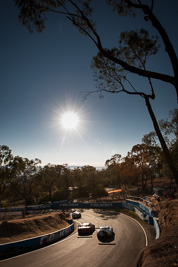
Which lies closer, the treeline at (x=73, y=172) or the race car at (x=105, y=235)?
the race car at (x=105, y=235)

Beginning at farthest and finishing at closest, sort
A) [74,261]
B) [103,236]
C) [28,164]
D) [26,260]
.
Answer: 1. [28,164]
2. [103,236]
3. [26,260]
4. [74,261]

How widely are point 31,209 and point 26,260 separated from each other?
41240 millimetres

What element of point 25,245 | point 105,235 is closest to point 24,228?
point 25,245

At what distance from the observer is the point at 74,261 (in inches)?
413

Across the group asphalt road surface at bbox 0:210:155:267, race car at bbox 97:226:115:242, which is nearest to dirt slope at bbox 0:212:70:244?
asphalt road surface at bbox 0:210:155:267

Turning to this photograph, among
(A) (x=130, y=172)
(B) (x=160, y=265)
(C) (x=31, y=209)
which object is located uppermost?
(A) (x=130, y=172)

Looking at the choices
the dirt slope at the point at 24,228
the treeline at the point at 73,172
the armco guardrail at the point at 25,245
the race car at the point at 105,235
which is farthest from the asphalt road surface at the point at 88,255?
the treeline at the point at 73,172

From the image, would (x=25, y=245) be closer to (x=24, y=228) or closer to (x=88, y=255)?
(x=24, y=228)

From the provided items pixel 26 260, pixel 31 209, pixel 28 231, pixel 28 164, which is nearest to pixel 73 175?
pixel 31 209

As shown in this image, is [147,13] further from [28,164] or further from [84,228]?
[28,164]

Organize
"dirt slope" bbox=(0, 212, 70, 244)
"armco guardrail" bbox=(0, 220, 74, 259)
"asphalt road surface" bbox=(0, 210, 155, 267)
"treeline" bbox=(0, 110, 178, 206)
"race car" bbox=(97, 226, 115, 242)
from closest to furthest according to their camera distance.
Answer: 1. "asphalt road surface" bbox=(0, 210, 155, 267)
2. "armco guardrail" bbox=(0, 220, 74, 259)
3. "race car" bbox=(97, 226, 115, 242)
4. "dirt slope" bbox=(0, 212, 70, 244)
5. "treeline" bbox=(0, 110, 178, 206)

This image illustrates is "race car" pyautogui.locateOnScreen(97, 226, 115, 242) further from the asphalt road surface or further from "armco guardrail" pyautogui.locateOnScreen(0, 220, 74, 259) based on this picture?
"armco guardrail" pyautogui.locateOnScreen(0, 220, 74, 259)

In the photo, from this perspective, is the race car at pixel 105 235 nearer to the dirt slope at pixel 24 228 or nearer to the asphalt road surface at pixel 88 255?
the asphalt road surface at pixel 88 255

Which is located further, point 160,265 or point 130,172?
point 130,172
